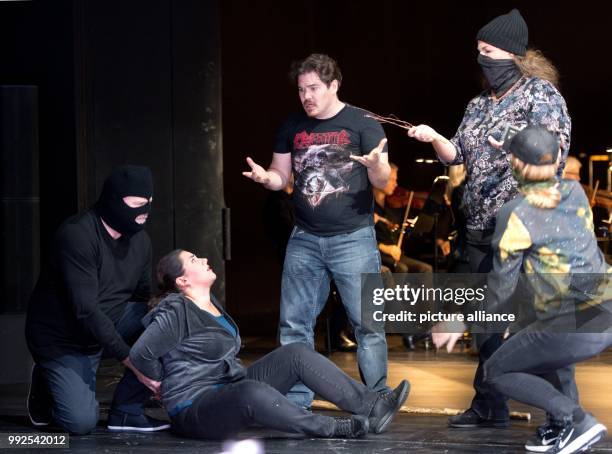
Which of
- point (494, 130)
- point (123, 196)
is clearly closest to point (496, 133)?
point (494, 130)

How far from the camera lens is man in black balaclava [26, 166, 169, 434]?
5.46 m

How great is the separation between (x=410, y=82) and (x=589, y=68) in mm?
1618

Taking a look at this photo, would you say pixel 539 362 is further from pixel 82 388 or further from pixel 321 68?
pixel 82 388

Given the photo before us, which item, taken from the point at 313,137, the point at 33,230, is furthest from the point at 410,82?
the point at 313,137

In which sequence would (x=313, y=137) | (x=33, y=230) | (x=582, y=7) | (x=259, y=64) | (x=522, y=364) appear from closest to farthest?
(x=522, y=364) → (x=313, y=137) → (x=33, y=230) → (x=259, y=64) → (x=582, y=7)

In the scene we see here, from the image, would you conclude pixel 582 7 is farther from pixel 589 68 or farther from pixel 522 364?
pixel 522 364

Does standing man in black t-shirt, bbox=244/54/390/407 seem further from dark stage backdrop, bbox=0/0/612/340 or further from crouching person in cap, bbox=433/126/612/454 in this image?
dark stage backdrop, bbox=0/0/612/340

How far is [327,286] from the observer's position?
5.88m

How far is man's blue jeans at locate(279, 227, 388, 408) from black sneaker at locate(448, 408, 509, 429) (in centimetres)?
38

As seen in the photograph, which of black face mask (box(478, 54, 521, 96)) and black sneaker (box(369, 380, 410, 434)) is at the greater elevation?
black face mask (box(478, 54, 521, 96))

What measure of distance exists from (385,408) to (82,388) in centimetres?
129

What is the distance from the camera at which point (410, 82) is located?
1215cm

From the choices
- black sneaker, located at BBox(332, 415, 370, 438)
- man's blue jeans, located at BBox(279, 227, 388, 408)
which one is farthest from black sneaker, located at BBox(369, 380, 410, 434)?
man's blue jeans, located at BBox(279, 227, 388, 408)

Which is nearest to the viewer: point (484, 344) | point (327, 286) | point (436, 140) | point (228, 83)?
point (436, 140)
